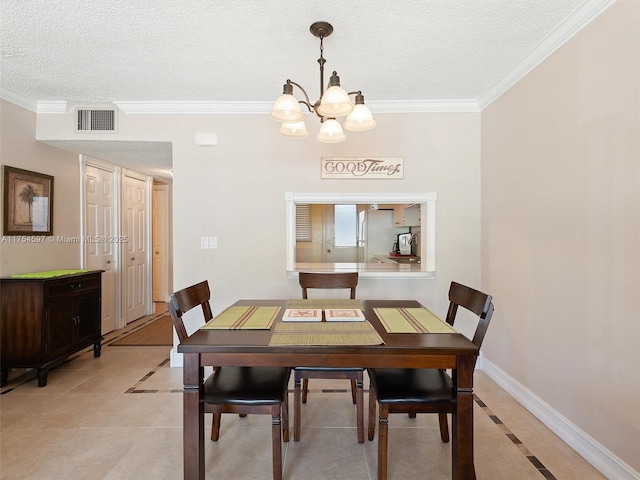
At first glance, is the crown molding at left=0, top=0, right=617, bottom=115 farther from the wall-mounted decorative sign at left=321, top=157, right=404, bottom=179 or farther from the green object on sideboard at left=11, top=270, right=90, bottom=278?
the green object on sideboard at left=11, top=270, right=90, bottom=278

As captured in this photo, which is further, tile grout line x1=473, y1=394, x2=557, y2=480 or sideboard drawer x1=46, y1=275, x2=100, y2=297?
sideboard drawer x1=46, y1=275, x2=100, y2=297

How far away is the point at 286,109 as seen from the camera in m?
1.64

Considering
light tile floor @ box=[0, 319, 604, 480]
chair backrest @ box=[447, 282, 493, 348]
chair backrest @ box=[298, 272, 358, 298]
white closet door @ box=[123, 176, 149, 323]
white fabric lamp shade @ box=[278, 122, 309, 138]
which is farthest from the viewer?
white closet door @ box=[123, 176, 149, 323]

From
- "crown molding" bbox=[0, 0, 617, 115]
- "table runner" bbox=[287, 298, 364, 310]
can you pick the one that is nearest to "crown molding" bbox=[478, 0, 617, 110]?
"crown molding" bbox=[0, 0, 617, 115]

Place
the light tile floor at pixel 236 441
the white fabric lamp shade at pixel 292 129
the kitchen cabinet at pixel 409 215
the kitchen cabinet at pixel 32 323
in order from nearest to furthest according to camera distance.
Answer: the light tile floor at pixel 236 441 < the white fabric lamp shade at pixel 292 129 < the kitchen cabinet at pixel 32 323 < the kitchen cabinet at pixel 409 215

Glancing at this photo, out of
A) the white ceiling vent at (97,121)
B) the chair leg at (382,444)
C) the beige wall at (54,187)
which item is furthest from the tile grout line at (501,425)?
the white ceiling vent at (97,121)

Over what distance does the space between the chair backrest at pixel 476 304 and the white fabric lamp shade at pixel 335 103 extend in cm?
113

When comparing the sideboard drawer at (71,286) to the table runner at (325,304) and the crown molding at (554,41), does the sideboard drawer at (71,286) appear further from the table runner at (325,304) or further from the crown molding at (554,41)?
the crown molding at (554,41)

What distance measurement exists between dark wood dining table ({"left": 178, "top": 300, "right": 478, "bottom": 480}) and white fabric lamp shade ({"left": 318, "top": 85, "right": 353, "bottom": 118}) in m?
1.11

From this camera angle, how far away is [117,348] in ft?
11.9

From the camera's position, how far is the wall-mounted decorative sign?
10.2ft

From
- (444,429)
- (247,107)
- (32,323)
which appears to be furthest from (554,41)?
(32,323)

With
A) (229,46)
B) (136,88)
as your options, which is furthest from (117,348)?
(229,46)

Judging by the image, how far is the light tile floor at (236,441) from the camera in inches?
68.6
